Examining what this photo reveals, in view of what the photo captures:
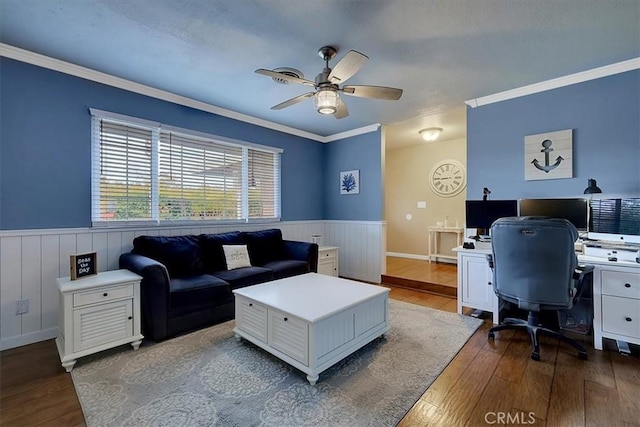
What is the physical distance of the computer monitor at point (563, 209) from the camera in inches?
102

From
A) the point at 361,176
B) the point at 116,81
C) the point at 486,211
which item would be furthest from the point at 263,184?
the point at 486,211

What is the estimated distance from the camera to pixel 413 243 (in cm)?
609

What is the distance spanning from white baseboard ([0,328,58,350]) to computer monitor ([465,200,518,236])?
436 cm

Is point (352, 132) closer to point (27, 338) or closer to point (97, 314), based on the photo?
point (97, 314)

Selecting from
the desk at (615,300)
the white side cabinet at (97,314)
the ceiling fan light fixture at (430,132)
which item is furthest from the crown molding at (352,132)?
the white side cabinet at (97,314)

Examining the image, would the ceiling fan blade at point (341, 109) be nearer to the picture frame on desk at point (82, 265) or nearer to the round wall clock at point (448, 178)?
the picture frame on desk at point (82, 265)

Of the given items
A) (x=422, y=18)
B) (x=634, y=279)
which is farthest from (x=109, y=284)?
(x=634, y=279)

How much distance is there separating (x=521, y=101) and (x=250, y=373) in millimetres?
3855

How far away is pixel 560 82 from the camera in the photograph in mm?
2877

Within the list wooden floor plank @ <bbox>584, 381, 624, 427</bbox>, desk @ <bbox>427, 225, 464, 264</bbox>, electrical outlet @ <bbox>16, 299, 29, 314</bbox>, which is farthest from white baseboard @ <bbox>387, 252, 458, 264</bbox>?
electrical outlet @ <bbox>16, 299, 29, 314</bbox>

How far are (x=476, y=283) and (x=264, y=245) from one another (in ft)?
8.60

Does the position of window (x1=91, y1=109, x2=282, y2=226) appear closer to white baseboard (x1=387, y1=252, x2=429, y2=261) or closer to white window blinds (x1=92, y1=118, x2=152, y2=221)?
white window blinds (x1=92, y1=118, x2=152, y2=221)

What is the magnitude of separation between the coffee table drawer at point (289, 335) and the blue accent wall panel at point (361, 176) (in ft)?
9.20

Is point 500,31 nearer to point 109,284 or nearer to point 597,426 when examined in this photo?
point 597,426
